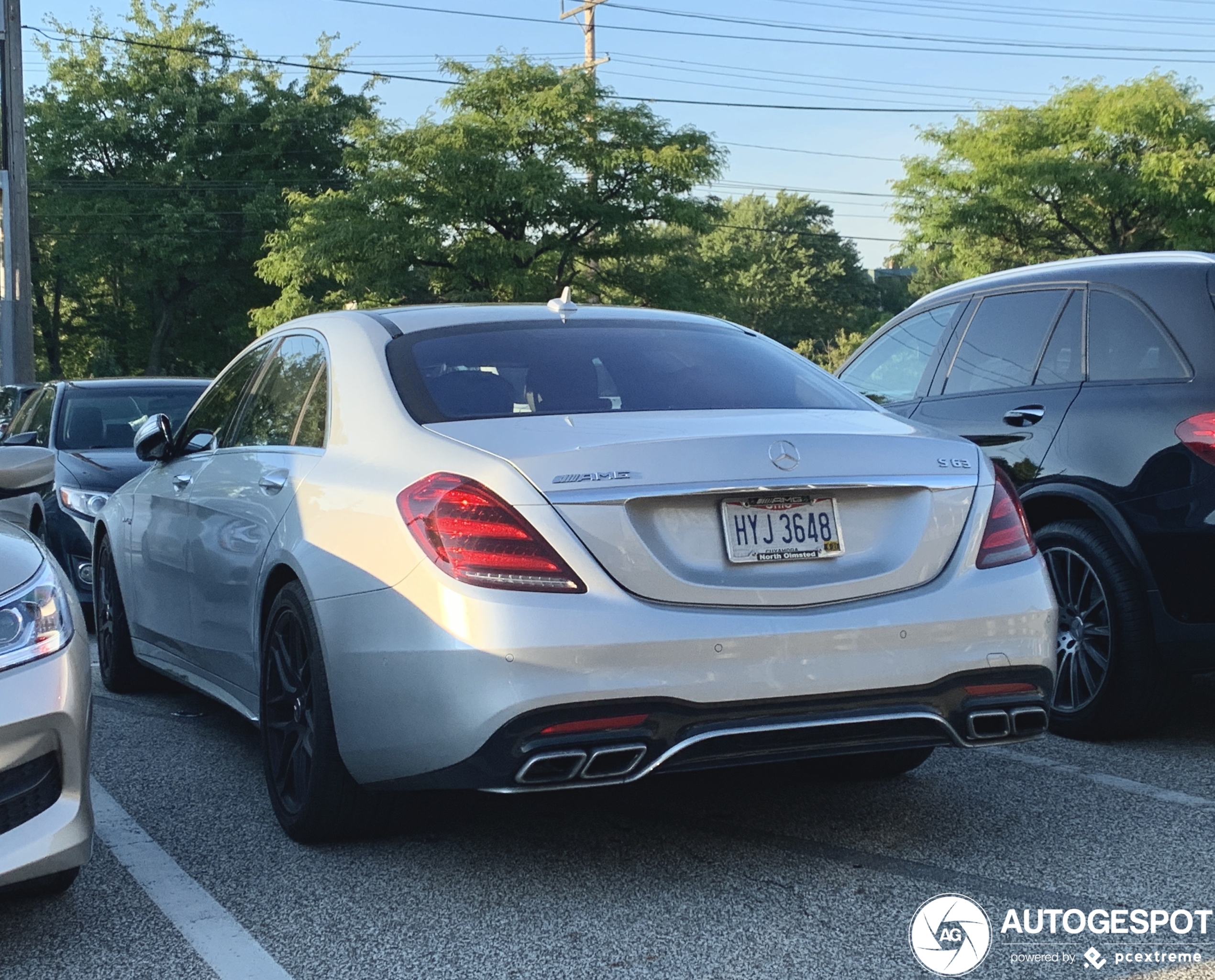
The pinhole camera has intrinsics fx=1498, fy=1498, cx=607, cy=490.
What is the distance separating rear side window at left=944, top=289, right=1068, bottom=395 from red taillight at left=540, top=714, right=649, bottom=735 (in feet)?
10.1

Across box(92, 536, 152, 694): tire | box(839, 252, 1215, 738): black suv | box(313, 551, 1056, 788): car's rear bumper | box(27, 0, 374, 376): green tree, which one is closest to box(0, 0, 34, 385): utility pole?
box(92, 536, 152, 694): tire

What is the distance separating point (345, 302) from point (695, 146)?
411 inches

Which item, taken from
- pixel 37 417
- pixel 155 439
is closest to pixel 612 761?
pixel 155 439

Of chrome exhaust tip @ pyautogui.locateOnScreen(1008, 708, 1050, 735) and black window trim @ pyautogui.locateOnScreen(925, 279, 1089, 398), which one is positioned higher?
black window trim @ pyautogui.locateOnScreen(925, 279, 1089, 398)

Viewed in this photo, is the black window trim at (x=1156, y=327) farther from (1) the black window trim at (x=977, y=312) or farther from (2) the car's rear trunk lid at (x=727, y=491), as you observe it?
(2) the car's rear trunk lid at (x=727, y=491)

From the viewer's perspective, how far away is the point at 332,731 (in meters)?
3.82

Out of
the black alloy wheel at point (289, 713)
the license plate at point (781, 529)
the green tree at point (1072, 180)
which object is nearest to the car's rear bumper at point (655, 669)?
the license plate at point (781, 529)

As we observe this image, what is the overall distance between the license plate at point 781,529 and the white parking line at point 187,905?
139 centimetres

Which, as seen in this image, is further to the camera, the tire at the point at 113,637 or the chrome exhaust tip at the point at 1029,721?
the tire at the point at 113,637

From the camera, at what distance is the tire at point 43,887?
3551mm

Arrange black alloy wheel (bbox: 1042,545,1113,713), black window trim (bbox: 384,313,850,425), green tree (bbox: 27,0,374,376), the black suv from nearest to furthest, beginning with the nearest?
black window trim (bbox: 384,313,850,425) → the black suv → black alloy wheel (bbox: 1042,545,1113,713) → green tree (bbox: 27,0,374,376)

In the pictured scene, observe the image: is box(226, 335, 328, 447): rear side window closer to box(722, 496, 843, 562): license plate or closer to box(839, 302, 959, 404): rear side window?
box(722, 496, 843, 562): license plate

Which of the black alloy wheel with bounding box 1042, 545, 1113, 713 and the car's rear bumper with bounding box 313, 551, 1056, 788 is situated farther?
the black alloy wheel with bounding box 1042, 545, 1113, 713

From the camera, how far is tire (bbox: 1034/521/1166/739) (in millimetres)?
5203
